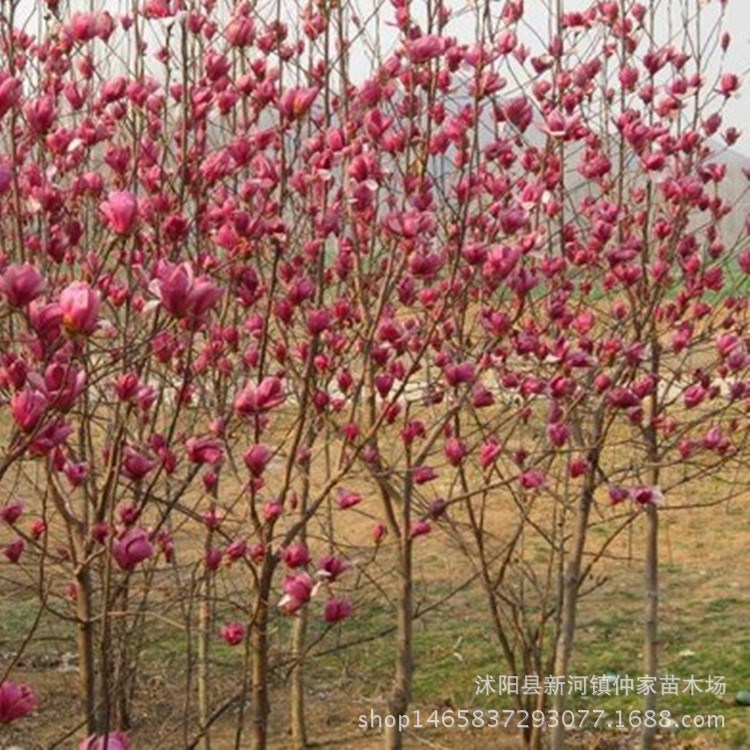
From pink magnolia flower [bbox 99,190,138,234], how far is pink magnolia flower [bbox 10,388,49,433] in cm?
32

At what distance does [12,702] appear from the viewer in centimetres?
176

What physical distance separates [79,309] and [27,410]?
171mm

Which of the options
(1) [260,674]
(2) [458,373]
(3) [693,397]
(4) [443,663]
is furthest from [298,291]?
(4) [443,663]

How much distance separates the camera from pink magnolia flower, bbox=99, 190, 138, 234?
191 cm

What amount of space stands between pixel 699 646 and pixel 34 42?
3.70m

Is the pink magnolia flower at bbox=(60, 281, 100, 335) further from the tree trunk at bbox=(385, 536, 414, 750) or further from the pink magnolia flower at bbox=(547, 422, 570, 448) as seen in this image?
the tree trunk at bbox=(385, 536, 414, 750)

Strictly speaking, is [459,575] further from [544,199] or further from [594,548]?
[544,199]

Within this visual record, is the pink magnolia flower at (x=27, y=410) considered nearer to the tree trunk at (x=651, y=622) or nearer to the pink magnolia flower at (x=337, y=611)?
the pink magnolia flower at (x=337, y=611)

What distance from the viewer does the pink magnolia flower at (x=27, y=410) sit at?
68.1 inches

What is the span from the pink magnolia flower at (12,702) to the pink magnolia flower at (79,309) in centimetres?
50

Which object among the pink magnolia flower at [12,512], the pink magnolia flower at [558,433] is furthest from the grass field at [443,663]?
the pink magnolia flower at [12,512]

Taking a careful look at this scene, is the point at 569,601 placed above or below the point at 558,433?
below

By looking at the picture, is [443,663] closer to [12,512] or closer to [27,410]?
[12,512]

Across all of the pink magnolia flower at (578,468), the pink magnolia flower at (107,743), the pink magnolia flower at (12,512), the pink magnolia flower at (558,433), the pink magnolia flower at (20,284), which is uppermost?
the pink magnolia flower at (558,433)
